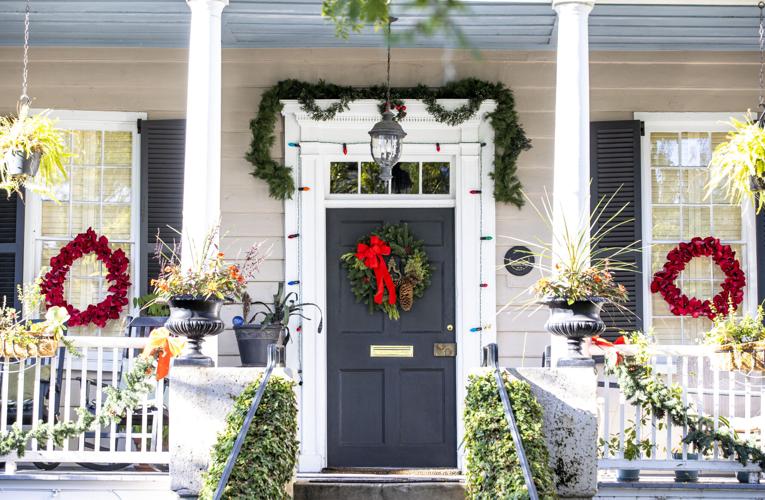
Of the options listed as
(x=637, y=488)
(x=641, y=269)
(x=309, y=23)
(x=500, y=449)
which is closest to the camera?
(x=500, y=449)

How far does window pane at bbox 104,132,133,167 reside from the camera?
836 cm

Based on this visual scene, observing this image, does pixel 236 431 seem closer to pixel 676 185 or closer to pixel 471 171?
pixel 471 171

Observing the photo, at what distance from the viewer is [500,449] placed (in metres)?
5.58

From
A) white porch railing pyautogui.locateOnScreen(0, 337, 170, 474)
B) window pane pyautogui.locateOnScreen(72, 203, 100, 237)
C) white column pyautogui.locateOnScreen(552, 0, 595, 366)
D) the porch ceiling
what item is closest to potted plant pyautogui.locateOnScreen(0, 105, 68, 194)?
the porch ceiling

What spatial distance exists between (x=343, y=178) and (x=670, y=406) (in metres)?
3.39

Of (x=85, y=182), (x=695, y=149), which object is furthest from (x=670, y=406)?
(x=85, y=182)

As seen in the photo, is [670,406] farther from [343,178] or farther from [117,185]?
[117,185]

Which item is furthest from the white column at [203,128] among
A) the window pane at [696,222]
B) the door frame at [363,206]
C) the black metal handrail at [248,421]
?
the window pane at [696,222]

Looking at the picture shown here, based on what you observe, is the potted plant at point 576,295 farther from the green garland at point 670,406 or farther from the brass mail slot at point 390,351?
the brass mail slot at point 390,351

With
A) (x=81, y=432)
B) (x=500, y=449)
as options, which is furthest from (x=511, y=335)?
(x=81, y=432)

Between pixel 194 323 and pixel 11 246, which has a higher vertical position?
pixel 11 246

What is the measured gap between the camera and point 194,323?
20.0 feet

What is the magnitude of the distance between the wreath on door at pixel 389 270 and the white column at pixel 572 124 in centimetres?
189

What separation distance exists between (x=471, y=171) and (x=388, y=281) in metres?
1.13
